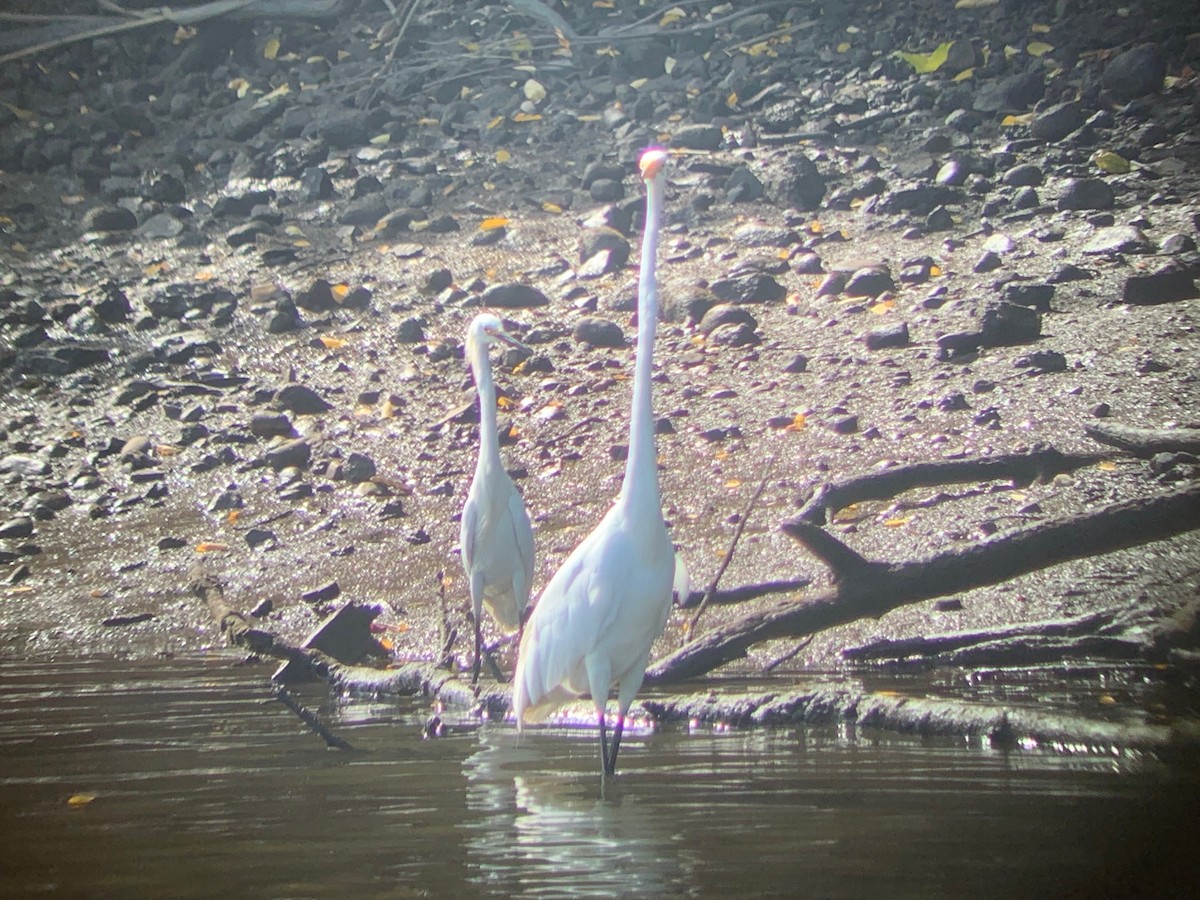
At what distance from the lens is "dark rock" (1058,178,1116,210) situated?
29.3 feet

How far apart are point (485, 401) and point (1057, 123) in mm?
5776

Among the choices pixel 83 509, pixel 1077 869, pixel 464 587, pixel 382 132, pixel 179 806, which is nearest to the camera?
pixel 1077 869

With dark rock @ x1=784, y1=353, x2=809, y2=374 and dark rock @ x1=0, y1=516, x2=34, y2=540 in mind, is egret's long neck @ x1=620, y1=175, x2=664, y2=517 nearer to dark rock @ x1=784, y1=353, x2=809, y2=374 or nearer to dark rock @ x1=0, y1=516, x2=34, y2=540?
dark rock @ x1=784, y1=353, x2=809, y2=374

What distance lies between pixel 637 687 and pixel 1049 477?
90.7 inches

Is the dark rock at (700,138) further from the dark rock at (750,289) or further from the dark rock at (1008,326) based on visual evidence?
the dark rock at (1008,326)

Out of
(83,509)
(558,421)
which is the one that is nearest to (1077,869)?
(558,421)

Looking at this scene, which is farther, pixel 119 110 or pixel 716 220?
pixel 119 110

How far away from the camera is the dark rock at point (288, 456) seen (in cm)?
790

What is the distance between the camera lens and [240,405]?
340 inches

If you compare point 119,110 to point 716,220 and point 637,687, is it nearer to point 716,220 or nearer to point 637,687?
point 716,220

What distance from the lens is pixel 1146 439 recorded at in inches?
222

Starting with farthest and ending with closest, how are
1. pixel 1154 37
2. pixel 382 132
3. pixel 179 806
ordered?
pixel 382 132
pixel 1154 37
pixel 179 806

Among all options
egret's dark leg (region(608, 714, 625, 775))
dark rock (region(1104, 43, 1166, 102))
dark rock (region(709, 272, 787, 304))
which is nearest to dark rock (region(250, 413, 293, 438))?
dark rock (region(709, 272, 787, 304))

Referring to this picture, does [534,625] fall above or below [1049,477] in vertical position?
below
